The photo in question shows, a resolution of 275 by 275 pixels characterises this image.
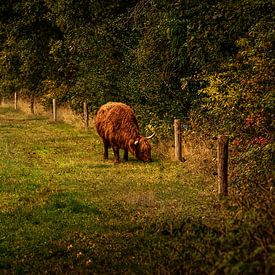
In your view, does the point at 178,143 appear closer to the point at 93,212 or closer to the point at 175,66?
the point at 175,66

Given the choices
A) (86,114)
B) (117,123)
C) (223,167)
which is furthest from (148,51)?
(223,167)

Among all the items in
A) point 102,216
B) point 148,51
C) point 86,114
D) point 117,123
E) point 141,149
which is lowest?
point 102,216

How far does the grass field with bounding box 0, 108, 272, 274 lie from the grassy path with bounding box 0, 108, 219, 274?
0.06ft

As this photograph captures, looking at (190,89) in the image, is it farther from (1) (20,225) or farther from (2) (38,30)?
(2) (38,30)

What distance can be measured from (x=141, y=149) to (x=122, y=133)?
86cm

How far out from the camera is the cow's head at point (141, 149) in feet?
54.3

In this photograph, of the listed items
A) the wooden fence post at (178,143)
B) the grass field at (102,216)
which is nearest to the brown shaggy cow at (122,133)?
the grass field at (102,216)

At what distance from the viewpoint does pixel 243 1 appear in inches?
549

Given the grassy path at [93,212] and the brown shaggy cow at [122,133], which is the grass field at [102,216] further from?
the brown shaggy cow at [122,133]

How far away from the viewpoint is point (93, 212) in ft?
34.8

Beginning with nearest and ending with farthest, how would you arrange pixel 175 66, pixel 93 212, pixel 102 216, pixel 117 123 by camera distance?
pixel 102 216 → pixel 93 212 → pixel 117 123 → pixel 175 66

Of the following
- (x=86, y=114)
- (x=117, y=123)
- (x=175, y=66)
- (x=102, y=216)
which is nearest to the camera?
(x=102, y=216)

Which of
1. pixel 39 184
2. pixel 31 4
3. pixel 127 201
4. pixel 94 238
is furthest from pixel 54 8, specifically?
pixel 94 238

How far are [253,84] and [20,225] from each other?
208 inches
